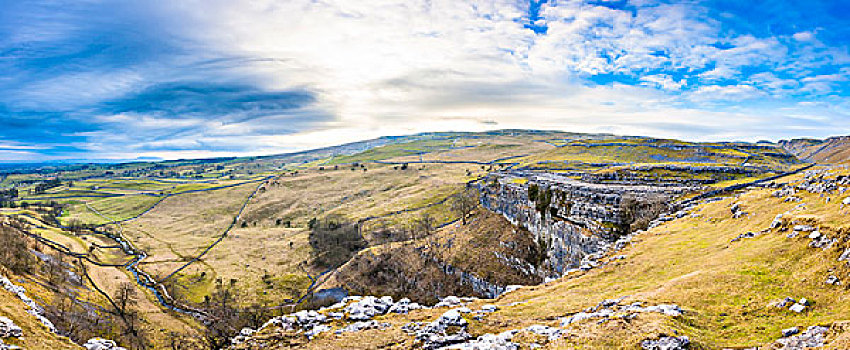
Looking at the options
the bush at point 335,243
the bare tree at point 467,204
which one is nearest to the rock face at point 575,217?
the bare tree at point 467,204

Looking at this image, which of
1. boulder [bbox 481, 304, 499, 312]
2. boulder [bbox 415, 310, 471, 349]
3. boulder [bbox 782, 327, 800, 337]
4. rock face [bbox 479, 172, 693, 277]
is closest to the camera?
boulder [bbox 782, 327, 800, 337]

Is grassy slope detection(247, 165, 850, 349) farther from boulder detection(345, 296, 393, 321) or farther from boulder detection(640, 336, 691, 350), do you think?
boulder detection(345, 296, 393, 321)

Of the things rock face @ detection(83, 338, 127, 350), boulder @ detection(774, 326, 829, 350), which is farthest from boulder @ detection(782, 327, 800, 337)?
rock face @ detection(83, 338, 127, 350)

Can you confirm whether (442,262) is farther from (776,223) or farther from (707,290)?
(707,290)

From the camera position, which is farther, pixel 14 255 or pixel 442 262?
pixel 442 262

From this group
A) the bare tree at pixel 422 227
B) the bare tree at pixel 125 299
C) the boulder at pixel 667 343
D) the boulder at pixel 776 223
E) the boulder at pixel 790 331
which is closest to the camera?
the boulder at pixel 790 331

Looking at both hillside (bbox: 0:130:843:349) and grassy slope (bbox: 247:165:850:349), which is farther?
hillside (bbox: 0:130:843:349)

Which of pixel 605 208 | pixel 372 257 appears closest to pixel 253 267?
pixel 372 257

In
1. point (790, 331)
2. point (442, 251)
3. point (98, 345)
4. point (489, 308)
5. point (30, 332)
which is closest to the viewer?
point (790, 331)

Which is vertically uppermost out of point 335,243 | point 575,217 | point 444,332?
point 575,217

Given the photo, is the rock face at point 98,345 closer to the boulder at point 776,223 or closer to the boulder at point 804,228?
the boulder at point 804,228

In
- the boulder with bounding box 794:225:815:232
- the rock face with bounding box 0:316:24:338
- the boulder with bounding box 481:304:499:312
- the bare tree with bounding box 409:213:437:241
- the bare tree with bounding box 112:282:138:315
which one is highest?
the boulder with bounding box 794:225:815:232

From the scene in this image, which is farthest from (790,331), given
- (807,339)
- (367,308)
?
(367,308)

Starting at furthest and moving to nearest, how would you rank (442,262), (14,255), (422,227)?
1. (422,227)
2. (442,262)
3. (14,255)
